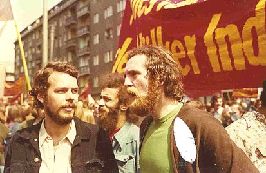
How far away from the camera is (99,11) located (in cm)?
7044

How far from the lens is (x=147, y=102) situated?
127 inches

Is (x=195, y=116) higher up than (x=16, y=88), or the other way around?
(x=16, y=88)

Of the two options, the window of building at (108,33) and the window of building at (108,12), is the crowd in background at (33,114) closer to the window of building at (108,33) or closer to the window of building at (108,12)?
the window of building at (108,33)

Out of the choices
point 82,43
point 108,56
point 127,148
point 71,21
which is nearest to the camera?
point 127,148

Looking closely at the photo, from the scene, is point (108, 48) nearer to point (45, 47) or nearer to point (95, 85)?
point (95, 85)

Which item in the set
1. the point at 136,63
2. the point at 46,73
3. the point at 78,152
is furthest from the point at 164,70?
the point at 46,73

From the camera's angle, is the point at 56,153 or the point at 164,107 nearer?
the point at 164,107

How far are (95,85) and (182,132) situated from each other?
70.0m

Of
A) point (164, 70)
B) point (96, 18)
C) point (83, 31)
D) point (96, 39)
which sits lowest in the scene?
point (164, 70)

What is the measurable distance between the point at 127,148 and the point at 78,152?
773 millimetres

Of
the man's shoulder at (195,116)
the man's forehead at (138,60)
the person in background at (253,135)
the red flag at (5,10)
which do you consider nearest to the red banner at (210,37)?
the person in background at (253,135)

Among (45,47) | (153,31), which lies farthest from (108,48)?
(153,31)

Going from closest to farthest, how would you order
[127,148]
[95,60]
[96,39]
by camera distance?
[127,148] → [96,39] → [95,60]

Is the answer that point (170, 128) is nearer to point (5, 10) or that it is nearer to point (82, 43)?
point (5, 10)
